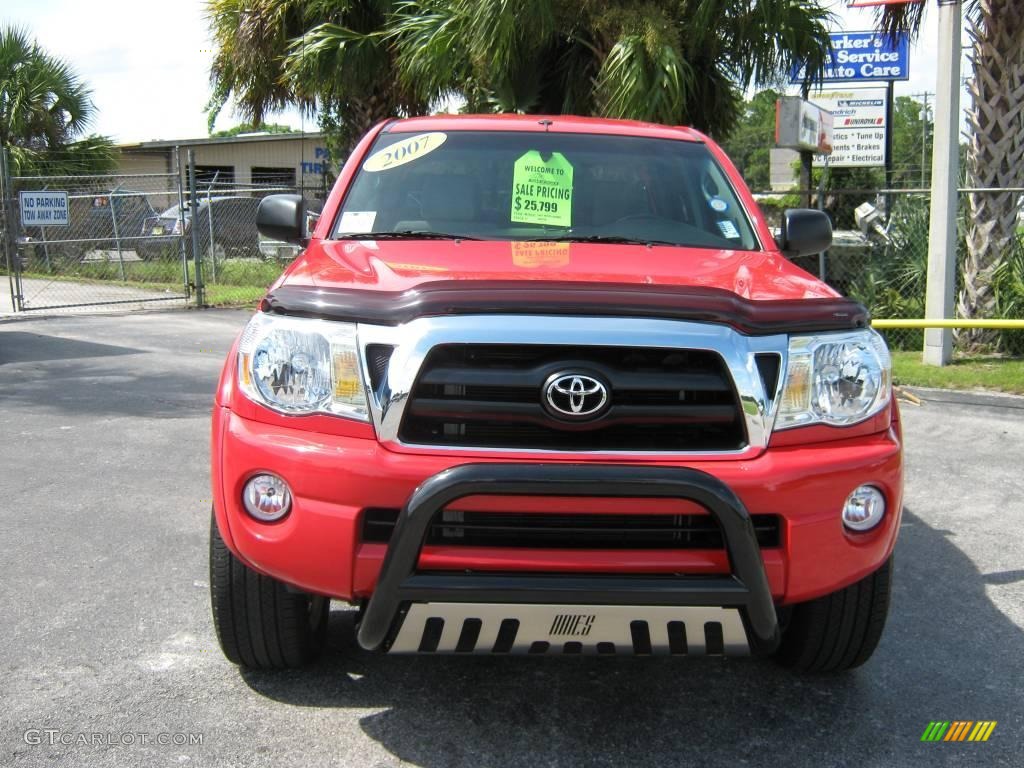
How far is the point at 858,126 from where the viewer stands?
29188mm

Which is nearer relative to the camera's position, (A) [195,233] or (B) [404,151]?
(B) [404,151]

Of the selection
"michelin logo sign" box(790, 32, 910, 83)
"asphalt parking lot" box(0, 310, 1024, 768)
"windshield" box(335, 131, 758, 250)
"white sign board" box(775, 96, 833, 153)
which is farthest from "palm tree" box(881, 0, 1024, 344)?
"michelin logo sign" box(790, 32, 910, 83)

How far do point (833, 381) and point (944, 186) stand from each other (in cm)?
780

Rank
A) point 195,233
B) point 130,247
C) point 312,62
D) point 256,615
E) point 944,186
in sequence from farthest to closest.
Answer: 1. point 130,247
2. point 195,233
3. point 312,62
4. point 944,186
5. point 256,615

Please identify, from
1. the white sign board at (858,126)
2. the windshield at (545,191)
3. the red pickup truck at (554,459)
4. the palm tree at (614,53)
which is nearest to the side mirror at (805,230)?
the windshield at (545,191)

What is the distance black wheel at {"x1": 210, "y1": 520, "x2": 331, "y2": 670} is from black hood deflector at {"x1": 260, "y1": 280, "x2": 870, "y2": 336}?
759 mm

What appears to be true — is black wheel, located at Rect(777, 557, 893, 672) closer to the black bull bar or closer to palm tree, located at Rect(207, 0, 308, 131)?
the black bull bar

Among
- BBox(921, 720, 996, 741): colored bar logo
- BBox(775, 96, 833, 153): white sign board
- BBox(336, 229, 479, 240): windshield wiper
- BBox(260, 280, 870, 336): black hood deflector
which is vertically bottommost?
BBox(921, 720, 996, 741): colored bar logo

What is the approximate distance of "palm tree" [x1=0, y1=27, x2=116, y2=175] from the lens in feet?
69.0

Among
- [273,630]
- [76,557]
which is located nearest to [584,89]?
[76,557]

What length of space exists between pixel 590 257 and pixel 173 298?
13.1m

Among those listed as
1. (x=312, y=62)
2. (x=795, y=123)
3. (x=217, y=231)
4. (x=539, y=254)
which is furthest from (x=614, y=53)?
(x=217, y=231)

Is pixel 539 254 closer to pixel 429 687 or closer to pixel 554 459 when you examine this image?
pixel 554 459

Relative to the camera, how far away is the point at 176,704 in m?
3.16
